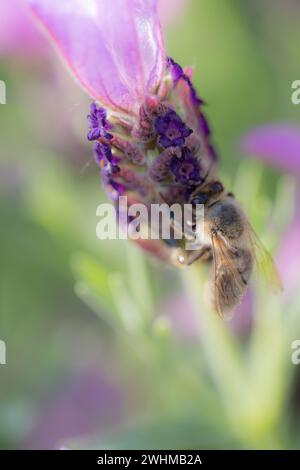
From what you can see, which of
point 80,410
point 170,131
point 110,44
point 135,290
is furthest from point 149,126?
point 80,410

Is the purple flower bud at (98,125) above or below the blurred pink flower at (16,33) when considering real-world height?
below

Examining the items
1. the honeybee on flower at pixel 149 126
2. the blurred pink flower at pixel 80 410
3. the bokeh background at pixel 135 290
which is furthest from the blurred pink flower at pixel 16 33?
the honeybee on flower at pixel 149 126

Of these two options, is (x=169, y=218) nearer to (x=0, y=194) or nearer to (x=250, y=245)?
(x=250, y=245)

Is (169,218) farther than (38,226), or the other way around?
(38,226)

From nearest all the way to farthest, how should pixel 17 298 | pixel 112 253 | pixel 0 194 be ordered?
pixel 112 253 < pixel 17 298 < pixel 0 194

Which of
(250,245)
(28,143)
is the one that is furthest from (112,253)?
(250,245)

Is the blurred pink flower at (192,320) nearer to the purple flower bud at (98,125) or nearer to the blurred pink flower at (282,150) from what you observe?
the blurred pink flower at (282,150)

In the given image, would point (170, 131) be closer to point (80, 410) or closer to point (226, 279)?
point (226, 279)

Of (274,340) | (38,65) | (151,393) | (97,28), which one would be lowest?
(151,393)
